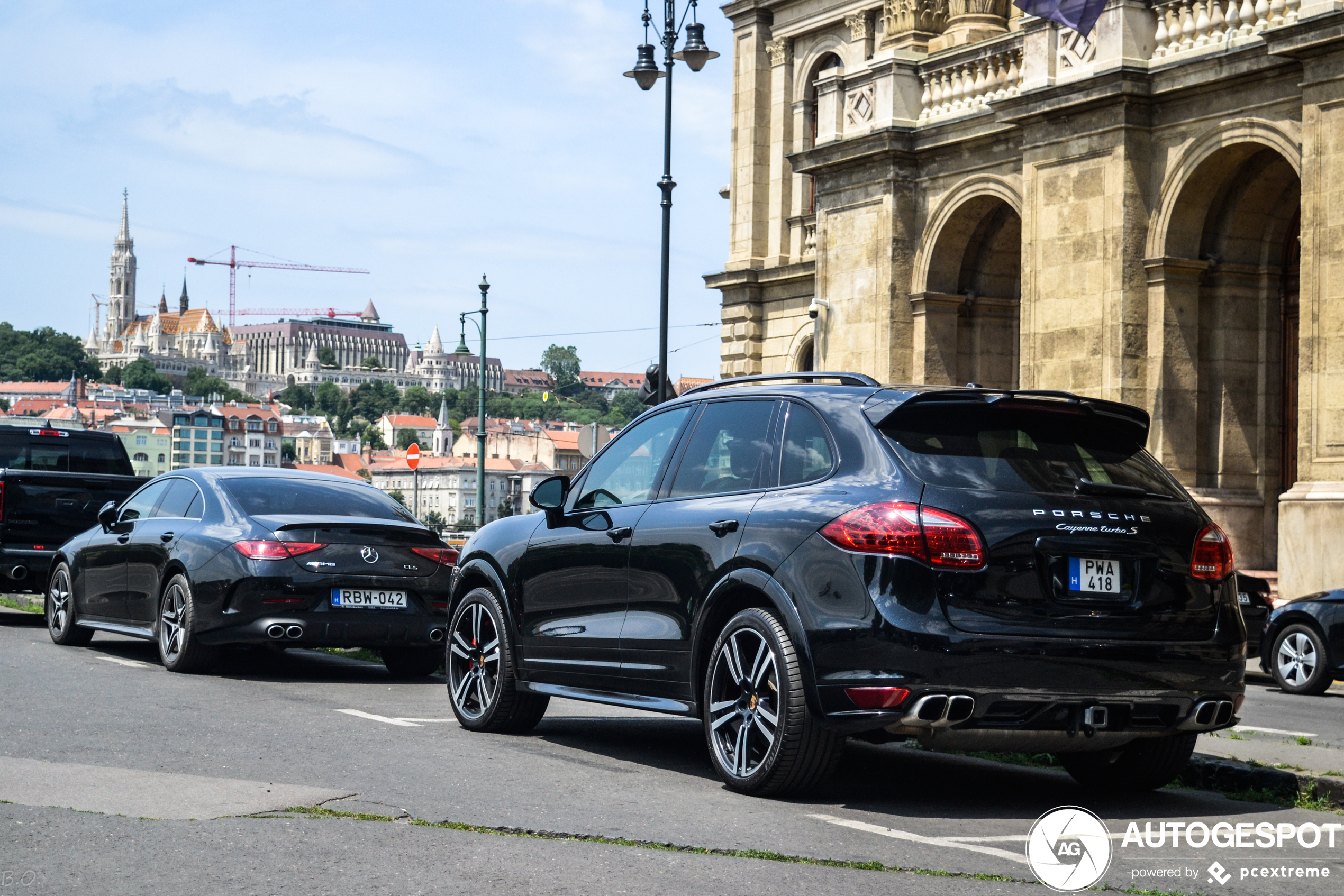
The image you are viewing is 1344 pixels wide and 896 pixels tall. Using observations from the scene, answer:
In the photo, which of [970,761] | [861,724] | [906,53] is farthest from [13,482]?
[906,53]

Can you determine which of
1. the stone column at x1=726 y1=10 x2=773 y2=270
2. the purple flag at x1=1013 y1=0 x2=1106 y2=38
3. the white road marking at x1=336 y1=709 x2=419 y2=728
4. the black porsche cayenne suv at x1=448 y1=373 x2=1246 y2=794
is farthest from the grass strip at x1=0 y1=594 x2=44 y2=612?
the stone column at x1=726 y1=10 x2=773 y2=270

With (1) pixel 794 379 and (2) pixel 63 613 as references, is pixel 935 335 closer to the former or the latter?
(2) pixel 63 613

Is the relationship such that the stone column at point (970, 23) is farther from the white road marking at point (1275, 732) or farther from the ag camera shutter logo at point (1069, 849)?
the ag camera shutter logo at point (1069, 849)

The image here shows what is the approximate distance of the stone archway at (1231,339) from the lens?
66.3 feet

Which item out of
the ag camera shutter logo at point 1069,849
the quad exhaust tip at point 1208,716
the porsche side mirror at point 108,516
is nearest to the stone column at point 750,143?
the porsche side mirror at point 108,516

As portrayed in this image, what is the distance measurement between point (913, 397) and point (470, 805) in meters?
2.33

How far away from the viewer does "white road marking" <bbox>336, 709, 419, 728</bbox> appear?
28.8ft

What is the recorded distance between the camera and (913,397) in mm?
6719

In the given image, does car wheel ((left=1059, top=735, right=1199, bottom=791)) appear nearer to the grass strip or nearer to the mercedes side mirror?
the mercedes side mirror

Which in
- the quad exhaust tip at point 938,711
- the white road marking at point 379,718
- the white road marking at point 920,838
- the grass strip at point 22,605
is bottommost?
the grass strip at point 22,605

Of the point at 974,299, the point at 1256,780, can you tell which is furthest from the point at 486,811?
the point at 974,299

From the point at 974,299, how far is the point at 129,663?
15513mm

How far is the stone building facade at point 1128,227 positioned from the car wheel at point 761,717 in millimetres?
12209

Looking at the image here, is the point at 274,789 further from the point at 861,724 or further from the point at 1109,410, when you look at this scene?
the point at 1109,410
